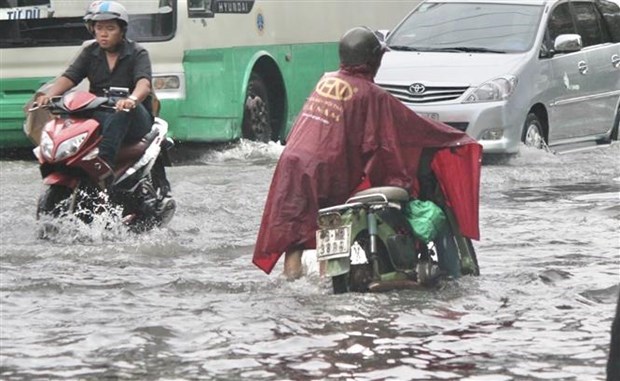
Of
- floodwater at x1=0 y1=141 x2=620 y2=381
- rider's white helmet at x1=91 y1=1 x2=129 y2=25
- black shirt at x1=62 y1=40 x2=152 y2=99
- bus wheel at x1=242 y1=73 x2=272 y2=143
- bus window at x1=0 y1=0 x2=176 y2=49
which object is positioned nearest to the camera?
floodwater at x1=0 y1=141 x2=620 y2=381

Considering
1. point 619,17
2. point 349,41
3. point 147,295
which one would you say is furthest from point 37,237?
point 619,17

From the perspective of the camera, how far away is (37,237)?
35.7 feet

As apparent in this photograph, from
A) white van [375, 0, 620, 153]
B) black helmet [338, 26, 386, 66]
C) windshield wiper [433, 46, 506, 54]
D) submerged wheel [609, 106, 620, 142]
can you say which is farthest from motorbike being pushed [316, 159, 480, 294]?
submerged wheel [609, 106, 620, 142]

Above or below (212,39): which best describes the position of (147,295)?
below

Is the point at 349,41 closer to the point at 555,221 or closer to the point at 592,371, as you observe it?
the point at 592,371

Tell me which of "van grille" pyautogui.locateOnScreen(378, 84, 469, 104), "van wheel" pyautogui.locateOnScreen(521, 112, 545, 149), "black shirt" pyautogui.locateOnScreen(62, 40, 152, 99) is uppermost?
"black shirt" pyautogui.locateOnScreen(62, 40, 152, 99)

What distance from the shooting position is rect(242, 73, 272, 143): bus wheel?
1778cm

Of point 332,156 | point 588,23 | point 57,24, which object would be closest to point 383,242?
point 332,156

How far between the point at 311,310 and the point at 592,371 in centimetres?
176

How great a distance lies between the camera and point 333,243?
815cm

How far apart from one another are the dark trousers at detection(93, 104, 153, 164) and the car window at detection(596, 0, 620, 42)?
9.16 meters

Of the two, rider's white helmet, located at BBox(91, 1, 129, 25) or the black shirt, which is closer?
rider's white helmet, located at BBox(91, 1, 129, 25)

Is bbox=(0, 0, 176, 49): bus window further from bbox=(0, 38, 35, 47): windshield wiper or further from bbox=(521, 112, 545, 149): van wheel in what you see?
bbox=(521, 112, 545, 149): van wheel

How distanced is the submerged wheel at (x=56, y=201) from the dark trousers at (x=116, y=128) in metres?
0.35
